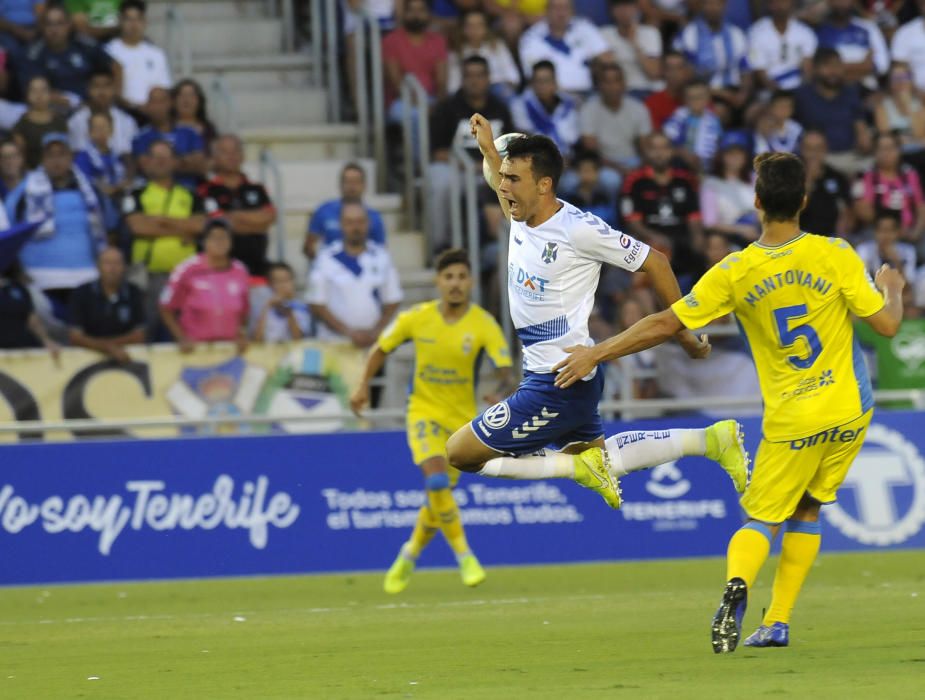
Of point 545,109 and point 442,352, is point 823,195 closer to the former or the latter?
point 545,109

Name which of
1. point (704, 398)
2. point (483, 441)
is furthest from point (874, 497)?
point (483, 441)

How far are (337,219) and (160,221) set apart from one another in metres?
1.81

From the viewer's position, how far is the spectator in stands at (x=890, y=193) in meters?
18.0

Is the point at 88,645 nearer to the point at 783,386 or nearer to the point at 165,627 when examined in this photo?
the point at 165,627

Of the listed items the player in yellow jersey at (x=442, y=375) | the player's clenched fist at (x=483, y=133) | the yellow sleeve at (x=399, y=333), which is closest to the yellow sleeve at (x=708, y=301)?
the player's clenched fist at (x=483, y=133)

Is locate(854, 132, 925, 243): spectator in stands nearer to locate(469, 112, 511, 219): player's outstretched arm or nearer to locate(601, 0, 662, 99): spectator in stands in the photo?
locate(601, 0, 662, 99): spectator in stands

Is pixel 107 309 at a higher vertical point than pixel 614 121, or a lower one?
lower

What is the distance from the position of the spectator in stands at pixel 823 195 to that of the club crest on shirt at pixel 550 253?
9.40 m

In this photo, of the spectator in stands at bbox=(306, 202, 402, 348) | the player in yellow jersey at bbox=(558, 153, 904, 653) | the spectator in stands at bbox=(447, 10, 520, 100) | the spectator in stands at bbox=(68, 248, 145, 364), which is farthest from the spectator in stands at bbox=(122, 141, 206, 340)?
the player in yellow jersey at bbox=(558, 153, 904, 653)

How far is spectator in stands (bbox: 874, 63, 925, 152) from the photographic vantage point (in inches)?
768

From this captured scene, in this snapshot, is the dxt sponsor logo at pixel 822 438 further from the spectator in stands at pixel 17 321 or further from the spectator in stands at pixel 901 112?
the spectator in stands at pixel 901 112

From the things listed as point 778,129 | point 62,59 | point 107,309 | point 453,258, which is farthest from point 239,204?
point 778,129

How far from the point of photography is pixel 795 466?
7961mm

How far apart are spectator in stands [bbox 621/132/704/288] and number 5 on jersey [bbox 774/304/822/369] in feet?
29.5
